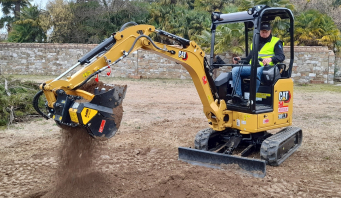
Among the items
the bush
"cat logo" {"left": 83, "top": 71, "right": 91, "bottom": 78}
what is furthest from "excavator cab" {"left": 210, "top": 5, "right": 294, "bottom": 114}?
the bush

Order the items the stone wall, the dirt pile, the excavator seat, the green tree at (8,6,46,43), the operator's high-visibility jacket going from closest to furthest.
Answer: the dirt pile < the excavator seat < the operator's high-visibility jacket < the stone wall < the green tree at (8,6,46,43)

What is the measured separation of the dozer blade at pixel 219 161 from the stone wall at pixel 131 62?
12097 mm

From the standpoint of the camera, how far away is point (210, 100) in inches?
230

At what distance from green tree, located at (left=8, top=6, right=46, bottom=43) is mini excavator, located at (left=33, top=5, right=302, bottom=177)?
24.9 metres

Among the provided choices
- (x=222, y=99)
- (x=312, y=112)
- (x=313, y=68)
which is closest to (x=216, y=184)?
(x=222, y=99)

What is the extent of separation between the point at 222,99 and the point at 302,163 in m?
1.70

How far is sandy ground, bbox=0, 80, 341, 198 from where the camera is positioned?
4.60 meters

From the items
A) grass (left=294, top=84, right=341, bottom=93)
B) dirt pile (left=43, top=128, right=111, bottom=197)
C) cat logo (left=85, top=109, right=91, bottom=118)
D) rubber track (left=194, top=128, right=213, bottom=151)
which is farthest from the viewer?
grass (left=294, top=84, right=341, bottom=93)

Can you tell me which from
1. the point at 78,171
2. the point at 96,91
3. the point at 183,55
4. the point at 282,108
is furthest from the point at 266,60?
the point at 78,171

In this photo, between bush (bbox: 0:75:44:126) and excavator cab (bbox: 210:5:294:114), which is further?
bush (bbox: 0:75:44:126)

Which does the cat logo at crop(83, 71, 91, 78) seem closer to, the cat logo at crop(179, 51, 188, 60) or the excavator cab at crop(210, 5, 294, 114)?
the cat logo at crop(179, 51, 188, 60)

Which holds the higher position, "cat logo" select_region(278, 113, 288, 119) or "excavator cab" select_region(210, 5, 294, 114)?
"excavator cab" select_region(210, 5, 294, 114)

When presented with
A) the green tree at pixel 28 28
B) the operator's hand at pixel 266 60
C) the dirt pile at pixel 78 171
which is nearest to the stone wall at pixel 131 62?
the green tree at pixel 28 28

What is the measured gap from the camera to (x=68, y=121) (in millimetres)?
4254
